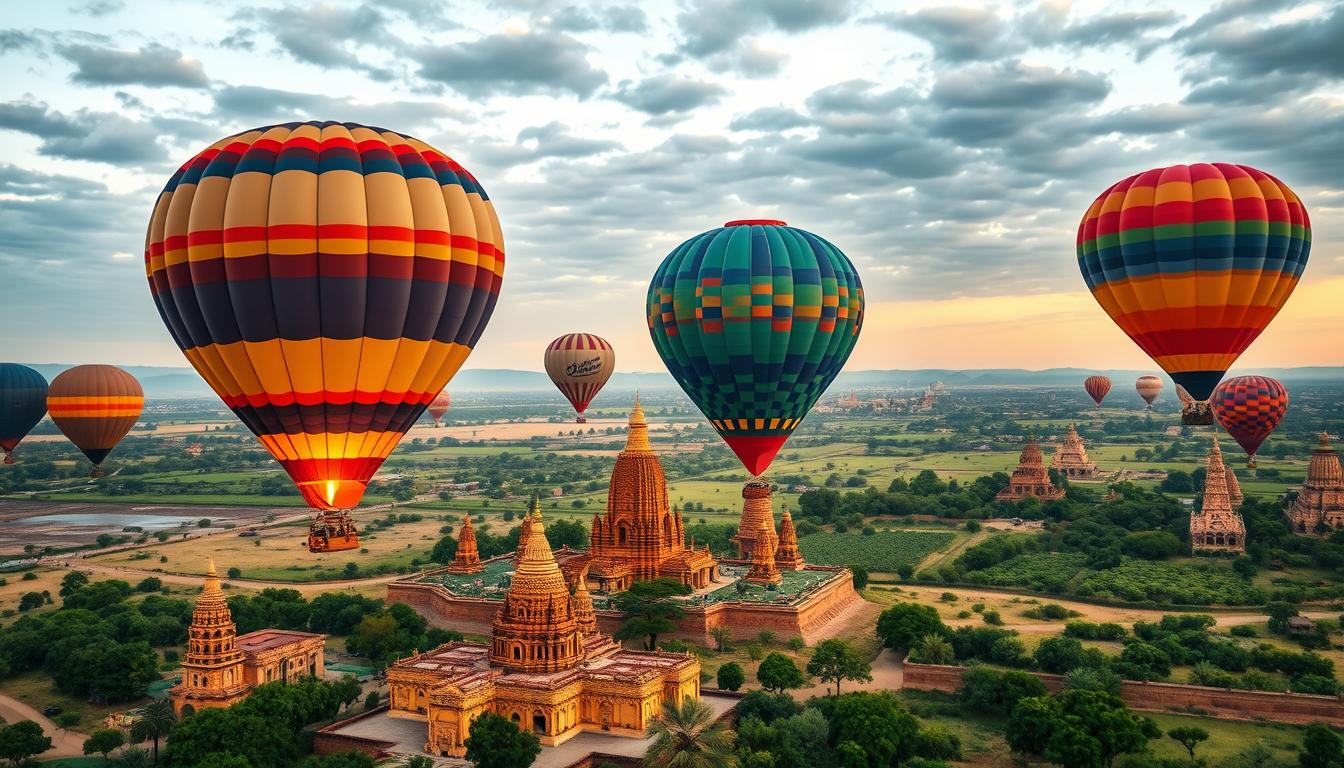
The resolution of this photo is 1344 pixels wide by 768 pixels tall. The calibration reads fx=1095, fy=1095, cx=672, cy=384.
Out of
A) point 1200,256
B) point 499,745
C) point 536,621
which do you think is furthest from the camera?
point 536,621

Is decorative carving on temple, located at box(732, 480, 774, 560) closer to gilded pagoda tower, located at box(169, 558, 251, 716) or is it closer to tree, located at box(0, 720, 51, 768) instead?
gilded pagoda tower, located at box(169, 558, 251, 716)

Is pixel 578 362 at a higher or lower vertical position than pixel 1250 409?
higher

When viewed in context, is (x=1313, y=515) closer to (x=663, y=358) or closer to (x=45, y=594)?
(x=663, y=358)

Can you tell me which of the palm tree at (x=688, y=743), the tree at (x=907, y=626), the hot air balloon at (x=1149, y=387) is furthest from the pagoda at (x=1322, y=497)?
the palm tree at (x=688, y=743)

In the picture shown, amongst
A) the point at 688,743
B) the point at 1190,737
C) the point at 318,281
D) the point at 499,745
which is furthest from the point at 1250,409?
the point at 318,281

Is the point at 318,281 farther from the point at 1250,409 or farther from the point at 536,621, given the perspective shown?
the point at 1250,409

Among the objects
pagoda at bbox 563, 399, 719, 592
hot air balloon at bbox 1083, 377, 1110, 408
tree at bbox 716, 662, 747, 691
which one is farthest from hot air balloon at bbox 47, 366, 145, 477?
hot air balloon at bbox 1083, 377, 1110, 408
